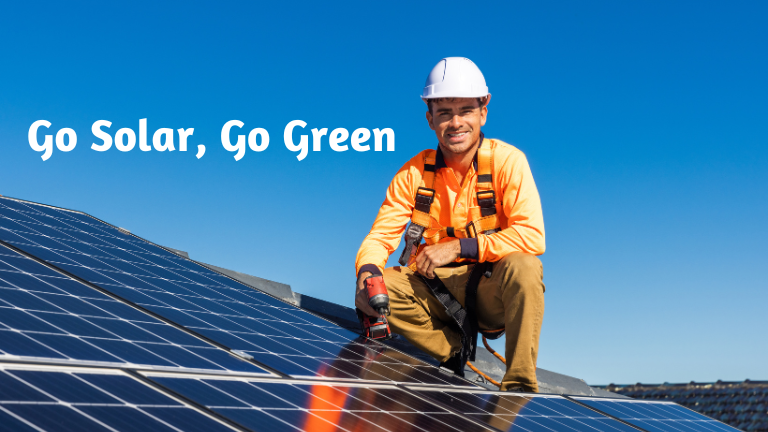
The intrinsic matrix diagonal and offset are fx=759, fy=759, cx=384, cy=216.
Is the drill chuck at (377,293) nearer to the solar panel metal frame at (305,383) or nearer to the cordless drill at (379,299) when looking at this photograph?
the cordless drill at (379,299)

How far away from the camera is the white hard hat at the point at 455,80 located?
6992mm

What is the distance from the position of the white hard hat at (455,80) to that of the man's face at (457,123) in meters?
0.08

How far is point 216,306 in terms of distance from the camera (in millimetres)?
6926

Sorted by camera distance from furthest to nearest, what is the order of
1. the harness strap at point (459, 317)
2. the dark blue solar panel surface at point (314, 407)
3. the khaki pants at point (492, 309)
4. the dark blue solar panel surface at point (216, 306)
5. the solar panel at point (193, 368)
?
1. the harness strap at point (459, 317)
2. the khaki pants at point (492, 309)
3. the dark blue solar panel surface at point (216, 306)
4. the dark blue solar panel surface at point (314, 407)
5. the solar panel at point (193, 368)

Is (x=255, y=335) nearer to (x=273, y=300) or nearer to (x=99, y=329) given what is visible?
(x=99, y=329)

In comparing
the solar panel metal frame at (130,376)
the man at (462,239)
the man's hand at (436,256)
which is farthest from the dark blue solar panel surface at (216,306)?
the solar panel metal frame at (130,376)

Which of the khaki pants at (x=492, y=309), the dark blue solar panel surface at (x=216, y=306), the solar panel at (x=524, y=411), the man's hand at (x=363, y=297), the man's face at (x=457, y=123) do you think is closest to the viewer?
the solar panel at (x=524, y=411)

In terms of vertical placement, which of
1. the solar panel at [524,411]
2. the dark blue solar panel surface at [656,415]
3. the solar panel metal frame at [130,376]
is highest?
the solar panel metal frame at [130,376]

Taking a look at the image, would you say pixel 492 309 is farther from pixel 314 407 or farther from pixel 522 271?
pixel 314 407

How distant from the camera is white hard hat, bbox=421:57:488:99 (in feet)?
22.9

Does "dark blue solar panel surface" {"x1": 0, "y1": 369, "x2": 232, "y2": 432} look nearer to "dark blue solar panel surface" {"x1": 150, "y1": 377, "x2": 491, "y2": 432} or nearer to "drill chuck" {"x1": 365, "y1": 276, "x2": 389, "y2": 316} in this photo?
"dark blue solar panel surface" {"x1": 150, "y1": 377, "x2": 491, "y2": 432}

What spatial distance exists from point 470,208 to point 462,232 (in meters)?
0.25

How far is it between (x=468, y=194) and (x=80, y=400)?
4505mm

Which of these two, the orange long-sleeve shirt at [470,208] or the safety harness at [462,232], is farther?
the safety harness at [462,232]
